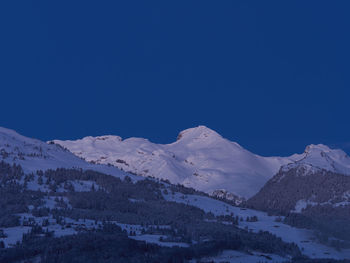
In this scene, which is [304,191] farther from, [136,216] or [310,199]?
[136,216]

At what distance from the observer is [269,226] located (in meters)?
101

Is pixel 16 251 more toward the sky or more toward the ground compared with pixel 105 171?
more toward the ground

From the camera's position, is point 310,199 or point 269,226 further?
point 310,199

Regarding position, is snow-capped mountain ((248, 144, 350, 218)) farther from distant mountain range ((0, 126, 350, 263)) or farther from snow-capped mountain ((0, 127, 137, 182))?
snow-capped mountain ((0, 127, 137, 182))

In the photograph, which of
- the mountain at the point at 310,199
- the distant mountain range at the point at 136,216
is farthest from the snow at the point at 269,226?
the mountain at the point at 310,199

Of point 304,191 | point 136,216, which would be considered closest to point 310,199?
point 304,191

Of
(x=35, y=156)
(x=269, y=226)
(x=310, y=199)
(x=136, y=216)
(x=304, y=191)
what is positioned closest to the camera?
(x=136, y=216)

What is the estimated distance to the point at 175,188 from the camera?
395ft

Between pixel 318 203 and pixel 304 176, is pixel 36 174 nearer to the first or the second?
pixel 318 203

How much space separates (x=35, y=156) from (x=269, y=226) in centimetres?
4518

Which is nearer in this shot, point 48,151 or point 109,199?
point 109,199

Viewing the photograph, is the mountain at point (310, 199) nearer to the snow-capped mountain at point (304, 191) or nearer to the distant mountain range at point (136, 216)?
the snow-capped mountain at point (304, 191)

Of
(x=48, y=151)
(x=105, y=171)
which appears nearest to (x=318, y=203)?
(x=105, y=171)

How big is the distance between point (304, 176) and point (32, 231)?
93.2 meters
